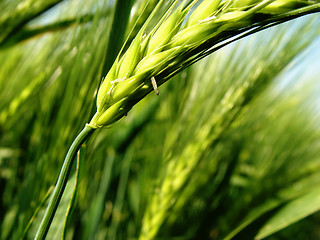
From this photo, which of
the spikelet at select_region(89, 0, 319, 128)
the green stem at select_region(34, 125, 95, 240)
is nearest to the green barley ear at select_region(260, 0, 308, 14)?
the spikelet at select_region(89, 0, 319, 128)

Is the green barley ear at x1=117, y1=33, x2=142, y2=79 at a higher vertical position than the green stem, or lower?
higher

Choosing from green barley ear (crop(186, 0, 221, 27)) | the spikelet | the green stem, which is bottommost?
the green stem

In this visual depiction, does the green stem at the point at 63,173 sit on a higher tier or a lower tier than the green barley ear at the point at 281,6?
lower

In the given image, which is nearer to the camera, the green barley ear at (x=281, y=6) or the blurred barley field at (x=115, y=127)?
the green barley ear at (x=281, y=6)

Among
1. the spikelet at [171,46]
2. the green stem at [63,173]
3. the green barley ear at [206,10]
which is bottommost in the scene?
the green stem at [63,173]

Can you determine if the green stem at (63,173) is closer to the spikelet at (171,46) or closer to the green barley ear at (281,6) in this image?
the spikelet at (171,46)

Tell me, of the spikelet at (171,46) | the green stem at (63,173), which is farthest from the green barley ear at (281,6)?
the green stem at (63,173)

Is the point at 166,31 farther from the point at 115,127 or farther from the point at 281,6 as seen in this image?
the point at 115,127

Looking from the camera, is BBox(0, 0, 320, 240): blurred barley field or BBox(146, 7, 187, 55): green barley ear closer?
BBox(146, 7, 187, 55): green barley ear

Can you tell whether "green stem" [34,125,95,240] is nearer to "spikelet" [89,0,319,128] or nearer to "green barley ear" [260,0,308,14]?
"spikelet" [89,0,319,128]
